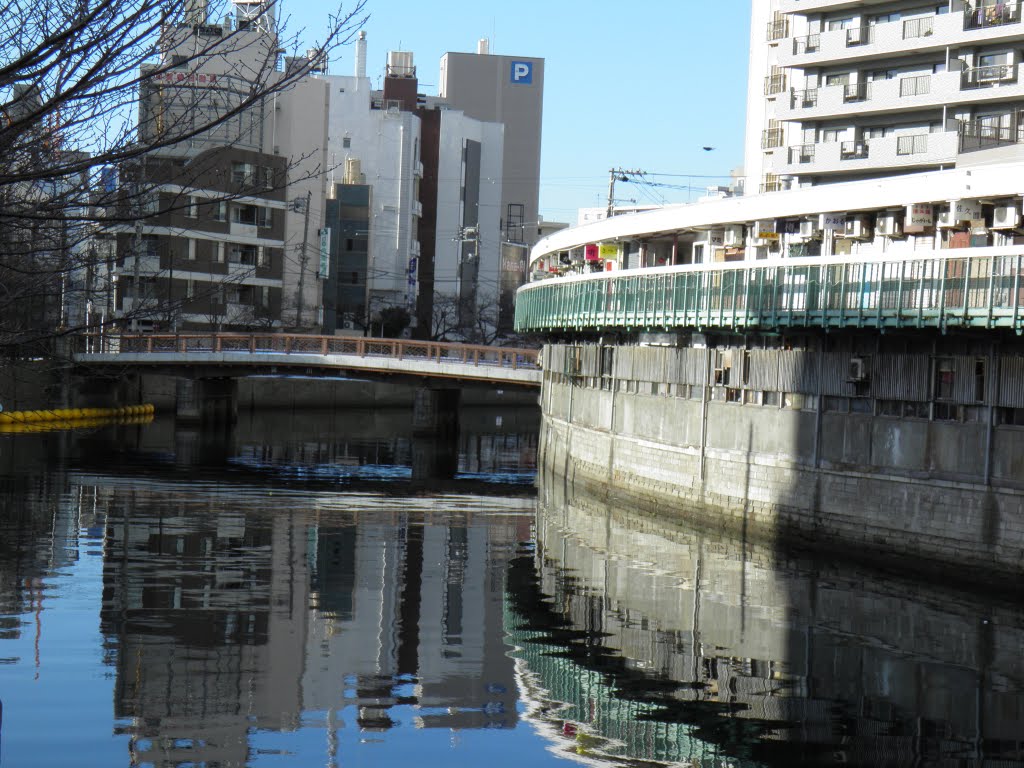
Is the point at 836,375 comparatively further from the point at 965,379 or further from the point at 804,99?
the point at 804,99

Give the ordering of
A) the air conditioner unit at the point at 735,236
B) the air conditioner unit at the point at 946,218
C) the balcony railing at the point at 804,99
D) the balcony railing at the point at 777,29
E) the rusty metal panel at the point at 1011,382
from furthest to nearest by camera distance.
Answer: the balcony railing at the point at 777,29 → the balcony railing at the point at 804,99 → the air conditioner unit at the point at 735,236 → the air conditioner unit at the point at 946,218 → the rusty metal panel at the point at 1011,382

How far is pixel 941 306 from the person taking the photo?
31.1 metres

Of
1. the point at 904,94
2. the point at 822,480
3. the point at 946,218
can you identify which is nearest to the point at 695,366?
the point at 822,480

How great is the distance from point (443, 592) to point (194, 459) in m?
30.9

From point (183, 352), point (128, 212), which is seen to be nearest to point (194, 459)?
point (183, 352)

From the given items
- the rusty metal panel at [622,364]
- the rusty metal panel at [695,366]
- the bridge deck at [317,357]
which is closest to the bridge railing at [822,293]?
the rusty metal panel at [695,366]

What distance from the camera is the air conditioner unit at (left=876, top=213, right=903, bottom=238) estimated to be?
125 feet

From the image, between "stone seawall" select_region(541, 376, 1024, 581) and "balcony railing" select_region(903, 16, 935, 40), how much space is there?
17.1 meters

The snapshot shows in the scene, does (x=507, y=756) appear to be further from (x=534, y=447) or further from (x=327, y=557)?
(x=534, y=447)

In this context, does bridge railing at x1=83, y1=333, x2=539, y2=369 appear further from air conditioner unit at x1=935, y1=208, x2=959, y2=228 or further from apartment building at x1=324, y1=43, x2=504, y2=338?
air conditioner unit at x1=935, y1=208, x2=959, y2=228

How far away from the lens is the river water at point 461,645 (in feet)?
60.3

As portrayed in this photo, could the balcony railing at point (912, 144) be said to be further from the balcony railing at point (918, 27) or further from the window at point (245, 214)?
the window at point (245, 214)

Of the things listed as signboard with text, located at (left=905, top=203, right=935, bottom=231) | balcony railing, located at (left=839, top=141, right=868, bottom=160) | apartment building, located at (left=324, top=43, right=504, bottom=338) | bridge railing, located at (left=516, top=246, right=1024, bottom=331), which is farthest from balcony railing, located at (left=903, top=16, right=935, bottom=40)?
apartment building, located at (left=324, top=43, right=504, bottom=338)

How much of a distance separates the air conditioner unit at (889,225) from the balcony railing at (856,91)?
18.2 meters
